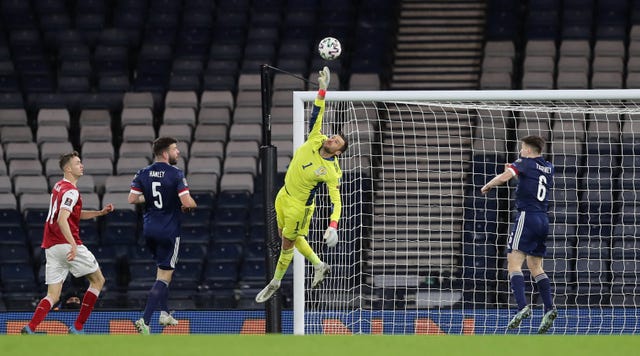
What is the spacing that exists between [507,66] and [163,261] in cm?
801

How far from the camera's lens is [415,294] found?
13789 mm

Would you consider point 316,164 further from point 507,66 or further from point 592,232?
point 507,66

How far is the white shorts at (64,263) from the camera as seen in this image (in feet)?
36.3

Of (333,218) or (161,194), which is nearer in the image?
(333,218)

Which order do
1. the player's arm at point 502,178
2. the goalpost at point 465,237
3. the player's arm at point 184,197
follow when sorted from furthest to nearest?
the goalpost at point 465,237, the player's arm at point 184,197, the player's arm at point 502,178

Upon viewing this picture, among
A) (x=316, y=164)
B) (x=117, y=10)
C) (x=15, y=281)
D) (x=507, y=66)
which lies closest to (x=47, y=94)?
(x=117, y=10)

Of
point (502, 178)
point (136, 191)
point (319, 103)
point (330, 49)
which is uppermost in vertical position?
point (330, 49)

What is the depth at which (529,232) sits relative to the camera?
11023 millimetres

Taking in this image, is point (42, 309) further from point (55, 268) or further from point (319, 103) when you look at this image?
point (319, 103)

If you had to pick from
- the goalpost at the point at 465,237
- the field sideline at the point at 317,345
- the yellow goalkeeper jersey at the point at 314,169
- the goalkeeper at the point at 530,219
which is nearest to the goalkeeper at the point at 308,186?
the yellow goalkeeper jersey at the point at 314,169

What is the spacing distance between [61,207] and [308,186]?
85.9 inches

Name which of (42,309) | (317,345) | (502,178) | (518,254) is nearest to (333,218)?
(502,178)

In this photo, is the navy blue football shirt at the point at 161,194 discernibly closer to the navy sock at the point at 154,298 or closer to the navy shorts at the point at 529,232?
the navy sock at the point at 154,298

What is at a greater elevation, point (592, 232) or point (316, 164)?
point (316, 164)
